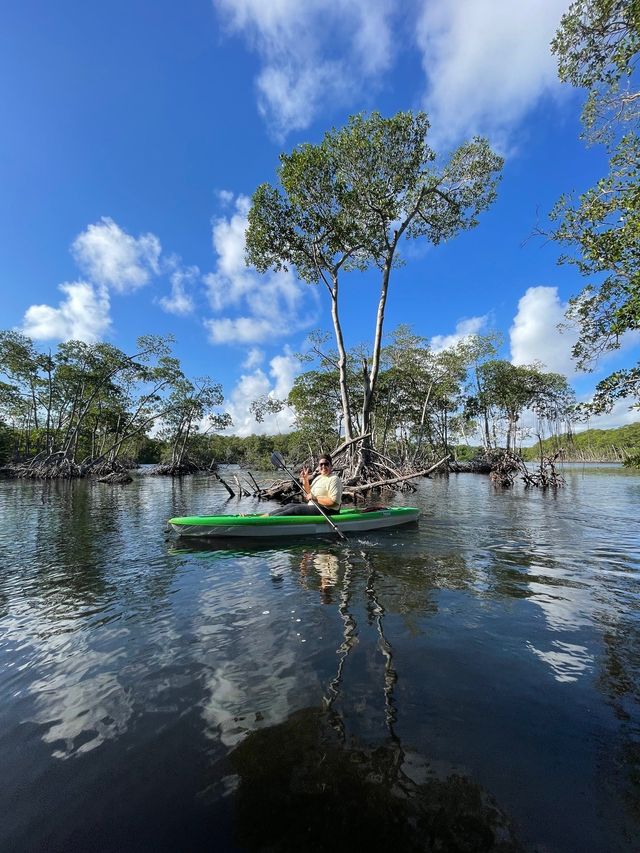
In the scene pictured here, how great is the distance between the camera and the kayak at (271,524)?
8.39m

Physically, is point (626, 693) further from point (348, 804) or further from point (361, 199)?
point (361, 199)

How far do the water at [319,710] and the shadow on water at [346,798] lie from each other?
0.04 feet

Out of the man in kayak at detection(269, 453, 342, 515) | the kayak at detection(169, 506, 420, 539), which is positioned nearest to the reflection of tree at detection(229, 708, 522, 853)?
the kayak at detection(169, 506, 420, 539)

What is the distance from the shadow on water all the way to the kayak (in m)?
5.79

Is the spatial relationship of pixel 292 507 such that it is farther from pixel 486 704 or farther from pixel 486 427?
pixel 486 427

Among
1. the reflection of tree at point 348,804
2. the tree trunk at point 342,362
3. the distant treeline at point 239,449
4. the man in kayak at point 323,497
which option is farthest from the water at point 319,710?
the distant treeline at point 239,449

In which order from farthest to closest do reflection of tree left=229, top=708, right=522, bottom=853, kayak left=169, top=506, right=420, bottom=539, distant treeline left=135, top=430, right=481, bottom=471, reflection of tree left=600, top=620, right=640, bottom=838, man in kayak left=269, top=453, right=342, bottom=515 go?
distant treeline left=135, top=430, right=481, bottom=471 < man in kayak left=269, top=453, right=342, bottom=515 < kayak left=169, top=506, right=420, bottom=539 < reflection of tree left=600, top=620, right=640, bottom=838 < reflection of tree left=229, top=708, right=522, bottom=853

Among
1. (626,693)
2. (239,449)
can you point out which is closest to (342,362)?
(626,693)

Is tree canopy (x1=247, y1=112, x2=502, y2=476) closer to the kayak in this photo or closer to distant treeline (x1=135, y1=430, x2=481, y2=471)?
the kayak

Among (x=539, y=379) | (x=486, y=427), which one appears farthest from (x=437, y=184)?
(x=486, y=427)

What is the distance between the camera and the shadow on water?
193 centimetres

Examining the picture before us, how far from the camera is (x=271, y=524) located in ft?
28.6

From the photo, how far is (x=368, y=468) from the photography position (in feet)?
54.7

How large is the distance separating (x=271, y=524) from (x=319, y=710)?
19.3ft
